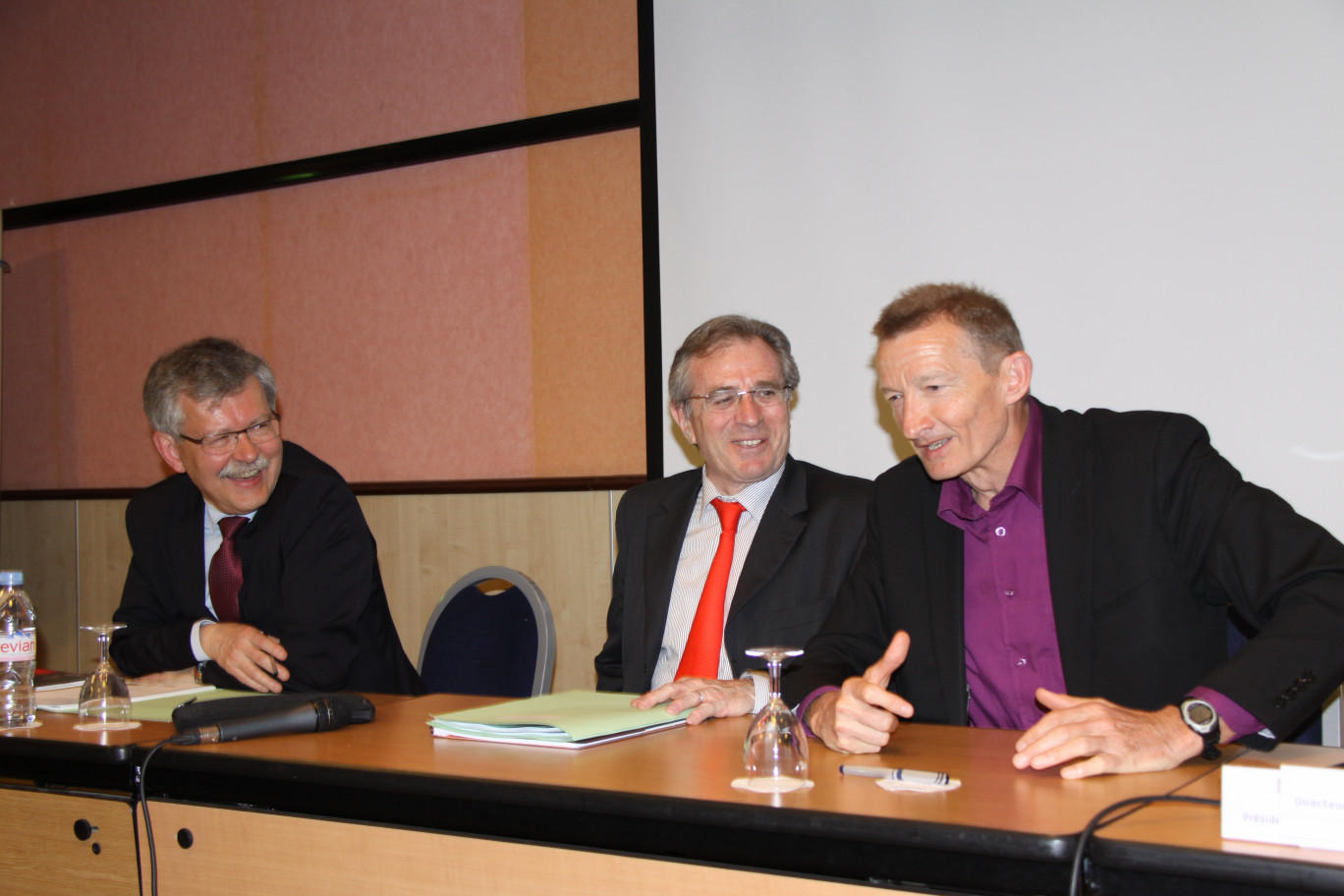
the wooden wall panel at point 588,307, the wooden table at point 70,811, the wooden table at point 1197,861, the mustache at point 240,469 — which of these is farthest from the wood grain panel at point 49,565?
A: the wooden table at point 1197,861

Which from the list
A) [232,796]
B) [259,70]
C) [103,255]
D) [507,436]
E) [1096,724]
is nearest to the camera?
[1096,724]

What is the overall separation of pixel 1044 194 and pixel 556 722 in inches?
80.1

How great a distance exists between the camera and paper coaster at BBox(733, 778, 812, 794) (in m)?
1.38

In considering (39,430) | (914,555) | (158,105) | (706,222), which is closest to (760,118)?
(706,222)

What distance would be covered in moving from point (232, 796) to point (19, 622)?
2.45 ft

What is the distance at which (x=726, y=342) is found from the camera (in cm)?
261

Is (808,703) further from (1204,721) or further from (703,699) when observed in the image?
(1204,721)

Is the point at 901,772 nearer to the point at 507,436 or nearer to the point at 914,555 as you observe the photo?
the point at 914,555

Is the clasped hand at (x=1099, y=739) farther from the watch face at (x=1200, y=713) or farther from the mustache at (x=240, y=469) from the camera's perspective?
the mustache at (x=240, y=469)

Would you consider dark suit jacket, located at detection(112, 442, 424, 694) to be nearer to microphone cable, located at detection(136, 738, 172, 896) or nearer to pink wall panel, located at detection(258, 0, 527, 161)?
A: microphone cable, located at detection(136, 738, 172, 896)

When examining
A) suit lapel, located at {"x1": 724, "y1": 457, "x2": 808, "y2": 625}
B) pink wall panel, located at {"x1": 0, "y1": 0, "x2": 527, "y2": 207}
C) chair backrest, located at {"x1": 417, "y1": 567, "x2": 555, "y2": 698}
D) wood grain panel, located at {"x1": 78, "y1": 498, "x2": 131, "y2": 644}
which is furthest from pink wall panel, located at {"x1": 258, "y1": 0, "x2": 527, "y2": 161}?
suit lapel, located at {"x1": 724, "y1": 457, "x2": 808, "y2": 625}

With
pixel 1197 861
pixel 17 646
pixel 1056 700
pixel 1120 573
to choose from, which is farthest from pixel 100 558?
pixel 1197 861

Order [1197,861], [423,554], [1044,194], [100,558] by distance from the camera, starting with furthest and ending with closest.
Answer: [100,558], [423,554], [1044,194], [1197,861]

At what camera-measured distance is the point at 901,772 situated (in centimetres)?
141
